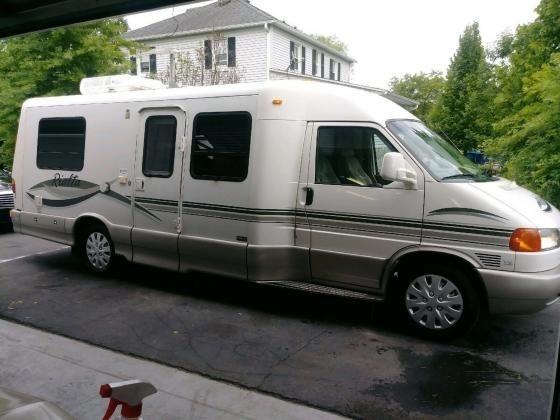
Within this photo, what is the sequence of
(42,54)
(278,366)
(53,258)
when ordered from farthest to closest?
(42,54)
(53,258)
(278,366)

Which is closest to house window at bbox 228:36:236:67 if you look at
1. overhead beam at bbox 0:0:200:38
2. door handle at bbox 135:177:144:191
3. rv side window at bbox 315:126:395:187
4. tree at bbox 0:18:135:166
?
tree at bbox 0:18:135:166

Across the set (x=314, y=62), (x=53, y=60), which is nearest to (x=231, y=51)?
(x=314, y=62)

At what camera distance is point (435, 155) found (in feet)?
16.7

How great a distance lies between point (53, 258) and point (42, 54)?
6.21m

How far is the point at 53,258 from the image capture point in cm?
814

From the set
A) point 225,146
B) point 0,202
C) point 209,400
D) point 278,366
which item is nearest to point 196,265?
point 225,146

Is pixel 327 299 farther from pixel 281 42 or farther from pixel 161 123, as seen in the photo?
pixel 281 42

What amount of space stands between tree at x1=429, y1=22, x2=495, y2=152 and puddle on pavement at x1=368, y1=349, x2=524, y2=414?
12945mm

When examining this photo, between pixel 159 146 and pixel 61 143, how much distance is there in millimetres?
1896

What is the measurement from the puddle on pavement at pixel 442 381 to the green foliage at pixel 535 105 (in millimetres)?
3325

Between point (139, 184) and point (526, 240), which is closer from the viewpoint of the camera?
point (526, 240)

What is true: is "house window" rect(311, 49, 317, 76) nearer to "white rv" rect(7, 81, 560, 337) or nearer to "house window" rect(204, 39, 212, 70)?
"house window" rect(204, 39, 212, 70)

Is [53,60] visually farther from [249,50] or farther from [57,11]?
[249,50]

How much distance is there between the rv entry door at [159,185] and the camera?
6.15m
